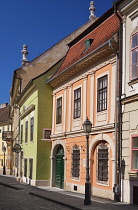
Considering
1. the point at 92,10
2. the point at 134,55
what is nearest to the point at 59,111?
the point at 92,10

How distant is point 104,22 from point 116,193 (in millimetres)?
8803

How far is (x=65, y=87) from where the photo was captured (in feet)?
78.5

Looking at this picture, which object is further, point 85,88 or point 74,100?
point 74,100

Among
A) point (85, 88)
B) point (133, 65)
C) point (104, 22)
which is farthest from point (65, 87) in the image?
point (133, 65)

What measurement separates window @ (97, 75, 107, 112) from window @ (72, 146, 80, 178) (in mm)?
3613

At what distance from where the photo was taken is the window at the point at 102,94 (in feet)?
60.2

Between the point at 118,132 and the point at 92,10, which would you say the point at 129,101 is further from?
the point at 92,10

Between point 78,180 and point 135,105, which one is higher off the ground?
point 135,105

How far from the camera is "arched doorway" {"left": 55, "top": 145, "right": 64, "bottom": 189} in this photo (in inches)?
966

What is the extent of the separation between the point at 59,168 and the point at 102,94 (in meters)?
8.09

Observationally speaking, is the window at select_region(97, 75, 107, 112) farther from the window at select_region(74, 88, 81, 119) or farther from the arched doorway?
the arched doorway

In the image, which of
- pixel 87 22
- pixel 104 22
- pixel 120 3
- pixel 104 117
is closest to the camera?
pixel 120 3

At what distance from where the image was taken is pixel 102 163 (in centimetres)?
1833

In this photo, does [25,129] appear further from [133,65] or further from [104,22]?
[133,65]
